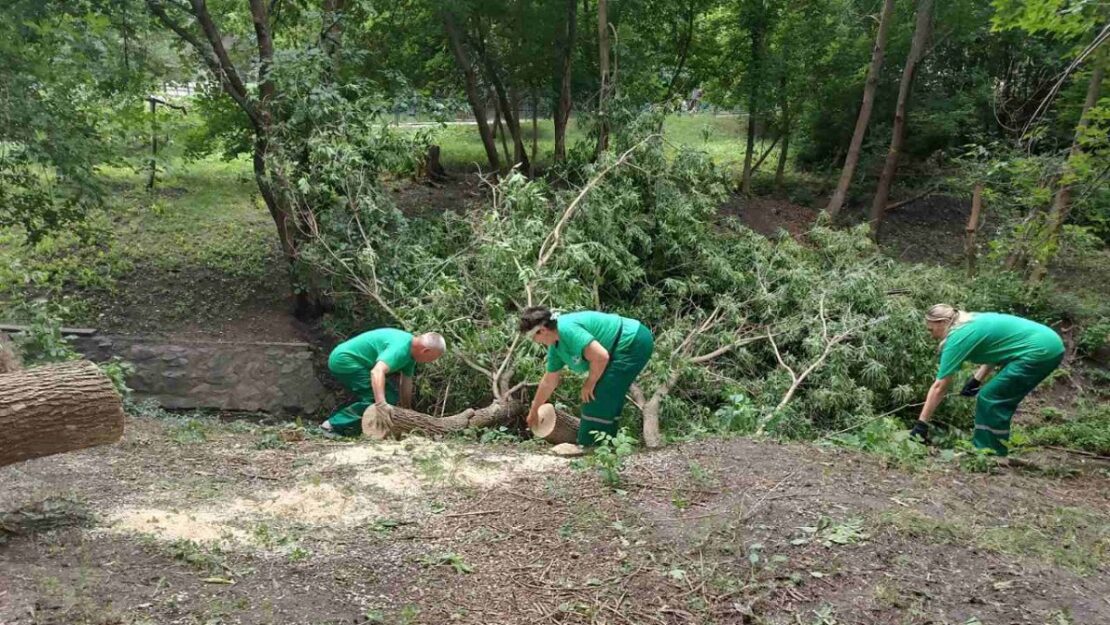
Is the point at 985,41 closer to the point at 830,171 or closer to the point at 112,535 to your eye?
the point at 830,171

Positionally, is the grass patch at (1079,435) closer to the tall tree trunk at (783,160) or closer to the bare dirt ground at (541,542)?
the bare dirt ground at (541,542)

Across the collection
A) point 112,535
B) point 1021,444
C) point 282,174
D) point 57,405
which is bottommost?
point 1021,444

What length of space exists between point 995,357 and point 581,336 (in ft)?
10.4

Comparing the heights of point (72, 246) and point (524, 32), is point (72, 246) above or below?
below

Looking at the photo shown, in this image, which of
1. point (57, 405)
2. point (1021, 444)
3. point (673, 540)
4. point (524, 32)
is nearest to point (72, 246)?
point (524, 32)

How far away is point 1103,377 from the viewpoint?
29.8ft

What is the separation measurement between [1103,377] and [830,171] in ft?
26.7

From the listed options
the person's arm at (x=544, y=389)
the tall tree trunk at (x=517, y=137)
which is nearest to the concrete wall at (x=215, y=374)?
the person's arm at (x=544, y=389)

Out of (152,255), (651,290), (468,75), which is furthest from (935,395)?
(152,255)

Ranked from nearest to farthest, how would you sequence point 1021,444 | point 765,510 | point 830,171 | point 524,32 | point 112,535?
point 112,535 < point 765,510 < point 1021,444 < point 524,32 < point 830,171

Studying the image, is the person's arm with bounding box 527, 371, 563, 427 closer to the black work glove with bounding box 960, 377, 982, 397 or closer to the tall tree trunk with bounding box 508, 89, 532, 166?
the black work glove with bounding box 960, 377, 982, 397

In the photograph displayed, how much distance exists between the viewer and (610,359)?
609 cm

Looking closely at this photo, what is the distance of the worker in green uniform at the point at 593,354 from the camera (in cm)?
555

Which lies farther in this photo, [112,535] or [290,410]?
[290,410]
